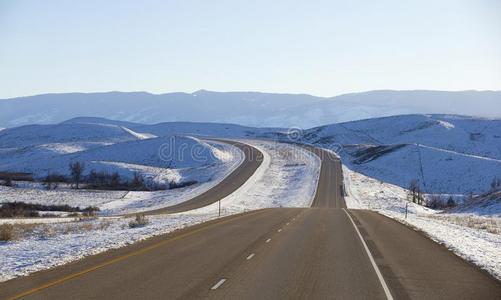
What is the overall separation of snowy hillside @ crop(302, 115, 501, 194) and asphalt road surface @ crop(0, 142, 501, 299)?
81.2 m

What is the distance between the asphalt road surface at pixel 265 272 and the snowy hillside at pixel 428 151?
8120cm

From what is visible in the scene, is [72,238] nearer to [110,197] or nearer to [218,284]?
[218,284]

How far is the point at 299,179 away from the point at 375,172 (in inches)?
1017

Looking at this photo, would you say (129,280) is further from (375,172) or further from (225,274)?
(375,172)

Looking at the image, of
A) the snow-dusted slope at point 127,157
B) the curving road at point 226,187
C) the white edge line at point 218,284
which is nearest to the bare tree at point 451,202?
the curving road at point 226,187

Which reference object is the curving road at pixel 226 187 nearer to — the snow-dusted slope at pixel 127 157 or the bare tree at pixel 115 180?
the snow-dusted slope at pixel 127 157

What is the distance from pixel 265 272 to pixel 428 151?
11255 centimetres

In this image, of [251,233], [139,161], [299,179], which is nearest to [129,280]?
[251,233]

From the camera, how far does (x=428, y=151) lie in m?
120

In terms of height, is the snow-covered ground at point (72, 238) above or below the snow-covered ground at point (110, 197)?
above

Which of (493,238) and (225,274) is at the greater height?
(225,274)

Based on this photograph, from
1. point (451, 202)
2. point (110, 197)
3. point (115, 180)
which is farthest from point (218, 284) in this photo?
point (115, 180)

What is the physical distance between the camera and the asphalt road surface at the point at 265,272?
1112 cm

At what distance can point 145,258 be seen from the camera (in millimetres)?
15898
